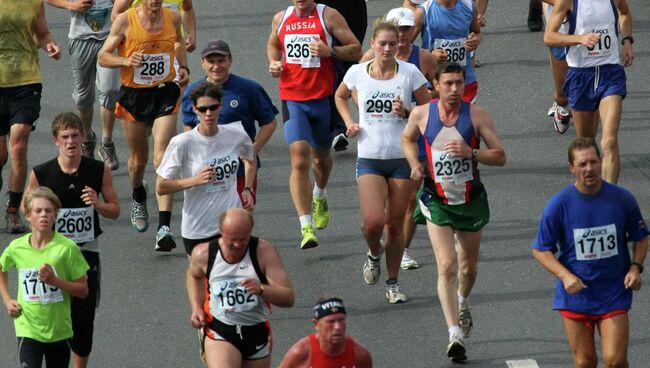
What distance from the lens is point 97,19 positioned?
1781 centimetres

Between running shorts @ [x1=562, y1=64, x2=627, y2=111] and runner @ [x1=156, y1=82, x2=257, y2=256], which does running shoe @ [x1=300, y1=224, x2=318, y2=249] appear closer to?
runner @ [x1=156, y1=82, x2=257, y2=256]

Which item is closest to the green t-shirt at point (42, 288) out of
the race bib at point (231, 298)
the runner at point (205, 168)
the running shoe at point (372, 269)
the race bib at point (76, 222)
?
the race bib at point (76, 222)

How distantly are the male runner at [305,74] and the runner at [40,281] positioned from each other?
379 cm

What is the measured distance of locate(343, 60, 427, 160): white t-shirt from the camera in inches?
548

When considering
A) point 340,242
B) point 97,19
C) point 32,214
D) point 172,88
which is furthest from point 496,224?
point 32,214

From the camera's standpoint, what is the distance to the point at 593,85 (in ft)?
51.2

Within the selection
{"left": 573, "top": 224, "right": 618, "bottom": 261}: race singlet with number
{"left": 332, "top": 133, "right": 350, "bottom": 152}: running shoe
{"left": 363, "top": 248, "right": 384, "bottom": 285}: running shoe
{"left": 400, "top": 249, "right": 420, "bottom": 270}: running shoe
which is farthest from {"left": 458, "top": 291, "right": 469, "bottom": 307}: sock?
{"left": 332, "top": 133, "right": 350, "bottom": 152}: running shoe

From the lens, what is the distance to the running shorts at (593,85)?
50.9ft

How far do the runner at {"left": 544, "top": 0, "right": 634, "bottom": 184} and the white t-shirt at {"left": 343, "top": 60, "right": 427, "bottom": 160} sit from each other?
6.99 feet

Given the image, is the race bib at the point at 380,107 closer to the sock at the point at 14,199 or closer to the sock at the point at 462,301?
the sock at the point at 462,301

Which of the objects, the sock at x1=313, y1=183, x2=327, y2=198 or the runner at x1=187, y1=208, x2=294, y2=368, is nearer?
the runner at x1=187, y1=208, x2=294, y2=368

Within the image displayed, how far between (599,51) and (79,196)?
5.36 metres

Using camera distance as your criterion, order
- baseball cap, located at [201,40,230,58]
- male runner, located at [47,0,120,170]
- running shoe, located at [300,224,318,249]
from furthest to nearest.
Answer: male runner, located at [47,0,120,170] → running shoe, located at [300,224,318,249] → baseball cap, located at [201,40,230,58]

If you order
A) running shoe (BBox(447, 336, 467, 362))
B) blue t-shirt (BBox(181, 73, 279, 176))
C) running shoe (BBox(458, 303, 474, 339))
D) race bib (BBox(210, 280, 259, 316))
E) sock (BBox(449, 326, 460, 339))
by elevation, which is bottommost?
running shoe (BBox(447, 336, 467, 362))
